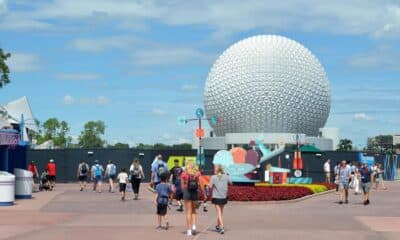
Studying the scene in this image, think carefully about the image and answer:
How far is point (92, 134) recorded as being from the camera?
118 m

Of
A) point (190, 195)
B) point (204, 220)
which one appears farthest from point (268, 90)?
point (190, 195)

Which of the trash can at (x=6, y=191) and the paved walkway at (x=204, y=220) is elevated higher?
the trash can at (x=6, y=191)

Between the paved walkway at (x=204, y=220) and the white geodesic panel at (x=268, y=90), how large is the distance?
142 ft

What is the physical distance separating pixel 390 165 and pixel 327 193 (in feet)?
67.2

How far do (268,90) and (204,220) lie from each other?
50481 mm

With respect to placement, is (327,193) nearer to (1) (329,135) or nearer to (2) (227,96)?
(2) (227,96)

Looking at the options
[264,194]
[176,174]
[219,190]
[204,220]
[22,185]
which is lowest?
[204,220]

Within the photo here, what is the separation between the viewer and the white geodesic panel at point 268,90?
222 feet

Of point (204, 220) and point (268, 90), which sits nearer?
point (204, 220)

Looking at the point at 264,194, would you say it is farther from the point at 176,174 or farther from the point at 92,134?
the point at 92,134


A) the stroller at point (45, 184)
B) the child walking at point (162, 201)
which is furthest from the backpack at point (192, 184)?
the stroller at point (45, 184)

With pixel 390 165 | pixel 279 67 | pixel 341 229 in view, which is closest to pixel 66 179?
pixel 390 165

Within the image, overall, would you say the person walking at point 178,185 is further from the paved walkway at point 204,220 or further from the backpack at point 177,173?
the paved walkway at point 204,220

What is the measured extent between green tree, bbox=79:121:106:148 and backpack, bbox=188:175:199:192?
333 feet
